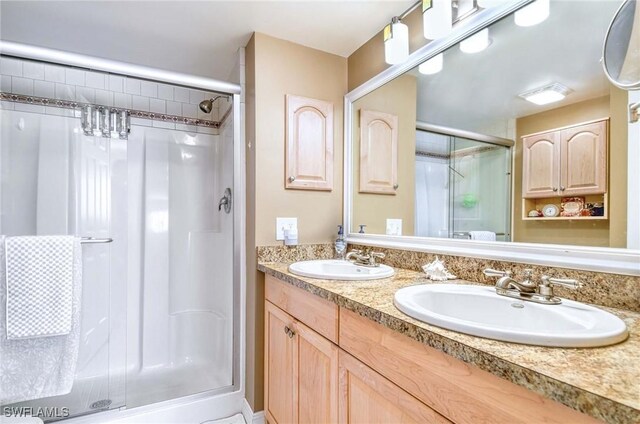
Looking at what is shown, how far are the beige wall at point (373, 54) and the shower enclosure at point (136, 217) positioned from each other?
758mm

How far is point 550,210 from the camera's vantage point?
0.98 meters

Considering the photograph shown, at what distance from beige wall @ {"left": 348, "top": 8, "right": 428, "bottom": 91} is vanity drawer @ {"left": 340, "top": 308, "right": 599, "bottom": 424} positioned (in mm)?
1324

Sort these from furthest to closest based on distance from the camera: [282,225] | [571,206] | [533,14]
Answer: [282,225], [533,14], [571,206]

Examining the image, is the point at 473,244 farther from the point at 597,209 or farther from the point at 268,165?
the point at 268,165

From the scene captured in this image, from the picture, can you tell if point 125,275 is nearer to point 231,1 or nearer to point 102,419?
point 102,419

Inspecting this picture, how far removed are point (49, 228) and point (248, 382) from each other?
1.49m

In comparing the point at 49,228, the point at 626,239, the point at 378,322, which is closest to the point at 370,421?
the point at 378,322

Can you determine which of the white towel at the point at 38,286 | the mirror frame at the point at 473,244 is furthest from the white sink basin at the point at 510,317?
the white towel at the point at 38,286

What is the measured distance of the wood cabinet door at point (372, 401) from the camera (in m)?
0.71

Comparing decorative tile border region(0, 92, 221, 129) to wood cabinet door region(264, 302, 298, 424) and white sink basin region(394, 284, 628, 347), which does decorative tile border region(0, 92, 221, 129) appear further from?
white sink basin region(394, 284, 628, 347)

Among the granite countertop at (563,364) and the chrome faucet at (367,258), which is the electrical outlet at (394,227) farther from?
the granite countertop at (563,364)

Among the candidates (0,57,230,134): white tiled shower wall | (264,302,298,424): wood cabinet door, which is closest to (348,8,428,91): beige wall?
(0,57,230,134): white tiled shower wall

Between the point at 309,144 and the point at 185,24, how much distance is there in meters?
0.89

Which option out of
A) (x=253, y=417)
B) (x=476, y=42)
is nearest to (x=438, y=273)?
(x=476, y=42)
